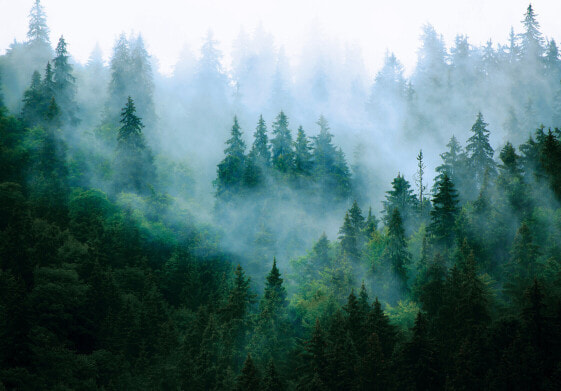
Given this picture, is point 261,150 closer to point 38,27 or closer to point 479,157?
point 479,157

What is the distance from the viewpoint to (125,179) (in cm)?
6425

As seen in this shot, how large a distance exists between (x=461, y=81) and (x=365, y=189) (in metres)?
30.3

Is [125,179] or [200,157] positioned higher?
[200,157]

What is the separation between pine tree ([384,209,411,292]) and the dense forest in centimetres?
22

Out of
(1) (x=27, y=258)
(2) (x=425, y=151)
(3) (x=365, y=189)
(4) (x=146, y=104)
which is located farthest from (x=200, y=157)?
(1) (x=27, y=258)

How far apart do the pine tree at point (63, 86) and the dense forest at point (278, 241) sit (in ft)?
1.21

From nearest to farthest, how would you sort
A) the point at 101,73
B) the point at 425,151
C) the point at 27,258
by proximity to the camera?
the point at 27,258, the point at 425,151, the point at 101,73

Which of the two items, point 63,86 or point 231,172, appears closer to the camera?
point 231,172

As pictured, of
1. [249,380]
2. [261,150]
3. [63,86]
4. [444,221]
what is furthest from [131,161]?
[444,221]

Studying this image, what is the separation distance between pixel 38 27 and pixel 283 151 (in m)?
50.8

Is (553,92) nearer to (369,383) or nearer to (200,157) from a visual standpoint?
(200,157)

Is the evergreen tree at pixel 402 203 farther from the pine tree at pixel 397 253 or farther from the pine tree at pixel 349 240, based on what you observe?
the pine tree at pixel 397 253

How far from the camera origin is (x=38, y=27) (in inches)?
3504

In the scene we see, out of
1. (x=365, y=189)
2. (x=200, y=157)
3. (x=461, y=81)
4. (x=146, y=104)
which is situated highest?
(x=461, y=81)
